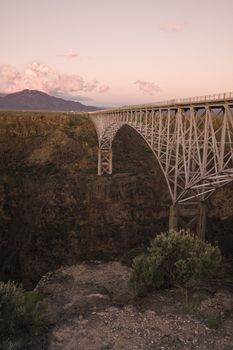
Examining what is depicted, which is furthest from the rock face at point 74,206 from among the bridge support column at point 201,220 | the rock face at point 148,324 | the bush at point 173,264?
the rock face at point 148,324

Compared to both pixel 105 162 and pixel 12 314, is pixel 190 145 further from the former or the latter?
pixel 105 162

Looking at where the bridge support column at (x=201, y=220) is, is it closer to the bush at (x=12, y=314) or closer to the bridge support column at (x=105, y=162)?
the bush at (x=12, y=314)

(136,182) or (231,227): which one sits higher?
(136,182)

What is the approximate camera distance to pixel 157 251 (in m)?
23.5

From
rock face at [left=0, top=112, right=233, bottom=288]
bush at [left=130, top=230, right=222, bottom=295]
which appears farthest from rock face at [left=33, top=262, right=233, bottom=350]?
rock face at [left=0, top=112, right=233, bottom=288]

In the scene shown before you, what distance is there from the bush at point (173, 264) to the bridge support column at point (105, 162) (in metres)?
39.5

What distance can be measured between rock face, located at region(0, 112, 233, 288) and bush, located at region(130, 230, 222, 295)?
18.1 meters

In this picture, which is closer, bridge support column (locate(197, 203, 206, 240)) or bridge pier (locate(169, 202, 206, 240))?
bridge pier (locate(169, 202, 206, 240))

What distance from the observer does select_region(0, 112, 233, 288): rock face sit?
166 ft

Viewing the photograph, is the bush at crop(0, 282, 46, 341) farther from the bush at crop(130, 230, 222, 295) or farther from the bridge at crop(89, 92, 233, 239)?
the bridge at crop(89, 92, 233, 239)

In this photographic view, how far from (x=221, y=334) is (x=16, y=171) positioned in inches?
2118

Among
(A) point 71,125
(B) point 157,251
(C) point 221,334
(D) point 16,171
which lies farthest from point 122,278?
(A) point 71,125

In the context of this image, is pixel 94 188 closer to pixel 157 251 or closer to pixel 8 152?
pixel 8 152

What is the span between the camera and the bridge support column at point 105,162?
63138 millimetres
